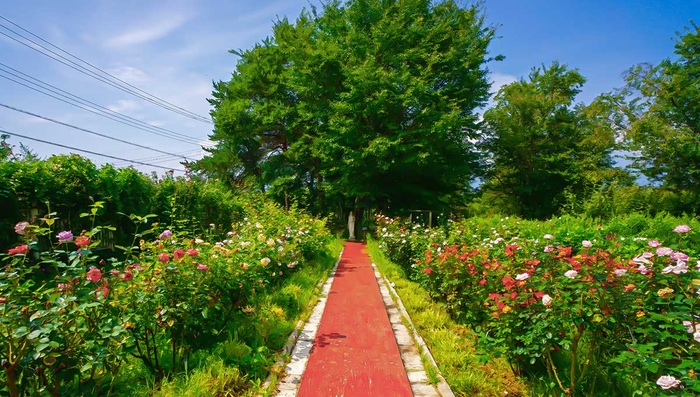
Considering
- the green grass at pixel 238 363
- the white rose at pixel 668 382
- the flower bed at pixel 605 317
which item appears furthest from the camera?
the green grass at pixel 238 363

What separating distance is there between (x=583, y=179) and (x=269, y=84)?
22146 mm

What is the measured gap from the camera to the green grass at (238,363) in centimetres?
254

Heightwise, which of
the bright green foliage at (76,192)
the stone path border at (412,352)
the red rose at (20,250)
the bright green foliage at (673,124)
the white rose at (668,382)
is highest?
the bright green foliage at (673,124)

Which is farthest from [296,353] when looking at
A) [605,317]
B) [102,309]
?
[605,317]

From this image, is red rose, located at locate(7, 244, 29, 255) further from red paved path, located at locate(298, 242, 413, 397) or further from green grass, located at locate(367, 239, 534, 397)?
green grass, located at locate(367, 239, 534, 397)

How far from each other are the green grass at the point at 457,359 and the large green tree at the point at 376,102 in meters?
8.67

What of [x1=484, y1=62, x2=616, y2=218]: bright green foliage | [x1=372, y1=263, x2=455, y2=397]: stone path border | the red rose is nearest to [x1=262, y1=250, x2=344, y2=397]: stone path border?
[x1=372, y1=263, x2=455, y2=397]: stone path border

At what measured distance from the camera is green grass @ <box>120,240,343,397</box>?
2535mm

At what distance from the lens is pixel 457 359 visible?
10.7ft

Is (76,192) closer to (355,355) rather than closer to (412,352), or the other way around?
(355,355)

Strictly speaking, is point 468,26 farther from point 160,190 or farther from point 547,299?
point 547,299

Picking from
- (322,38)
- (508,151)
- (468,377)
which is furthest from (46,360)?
(508,151)

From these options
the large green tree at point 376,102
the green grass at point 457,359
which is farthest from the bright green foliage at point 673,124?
the green grass at point 457,359

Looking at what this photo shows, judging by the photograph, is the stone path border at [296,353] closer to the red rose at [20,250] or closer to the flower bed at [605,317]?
the flower bed at [605,317]
